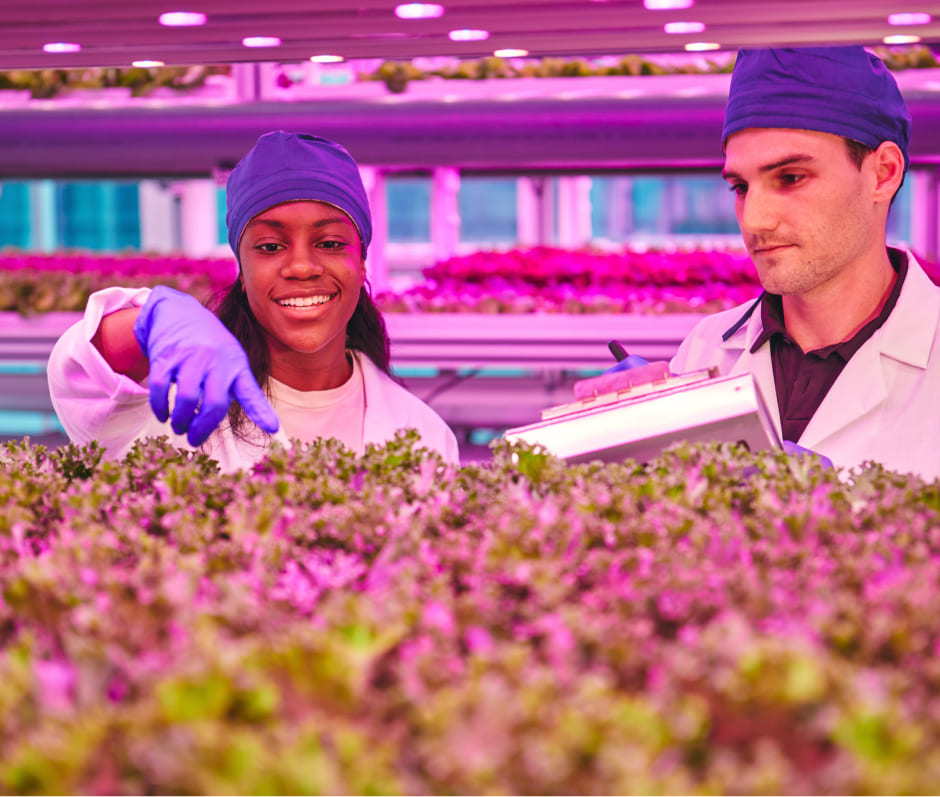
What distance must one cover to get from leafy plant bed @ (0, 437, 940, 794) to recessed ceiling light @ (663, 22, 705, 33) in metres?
0.77

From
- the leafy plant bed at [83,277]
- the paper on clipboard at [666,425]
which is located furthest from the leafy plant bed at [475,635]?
the leafy plant bed at [83,277]

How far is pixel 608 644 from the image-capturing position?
60 centimetres

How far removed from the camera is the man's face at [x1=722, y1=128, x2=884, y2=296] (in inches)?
66.6

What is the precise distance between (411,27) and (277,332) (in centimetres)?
67

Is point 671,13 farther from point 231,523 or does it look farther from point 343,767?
point 343,767

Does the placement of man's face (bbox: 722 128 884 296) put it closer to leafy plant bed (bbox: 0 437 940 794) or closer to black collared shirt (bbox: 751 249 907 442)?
black collared shirt (bbox: 751 249 907 442)

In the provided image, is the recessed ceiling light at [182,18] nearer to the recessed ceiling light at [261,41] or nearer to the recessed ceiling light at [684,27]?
the recessed ceiling light at [261,41]

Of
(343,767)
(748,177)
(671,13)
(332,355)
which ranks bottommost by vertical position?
(343,767)

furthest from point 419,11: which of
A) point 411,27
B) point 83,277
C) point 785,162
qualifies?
point 83,277

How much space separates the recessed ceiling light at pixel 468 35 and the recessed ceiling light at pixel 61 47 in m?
0.63

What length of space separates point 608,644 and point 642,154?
275cm

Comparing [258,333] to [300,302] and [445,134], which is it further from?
[445,134]

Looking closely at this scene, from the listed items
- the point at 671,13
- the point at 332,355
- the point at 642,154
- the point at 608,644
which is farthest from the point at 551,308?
the point at 608,644

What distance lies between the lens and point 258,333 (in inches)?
78.0
